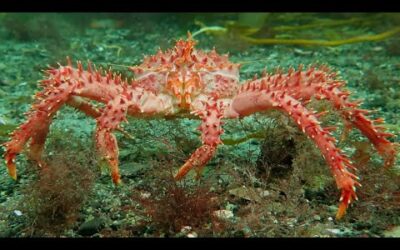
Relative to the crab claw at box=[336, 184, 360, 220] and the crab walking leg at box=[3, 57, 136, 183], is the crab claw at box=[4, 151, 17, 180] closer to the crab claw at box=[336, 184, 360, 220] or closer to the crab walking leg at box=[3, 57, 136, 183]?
the crab walking leg at box=[3, 57, 136, 183]

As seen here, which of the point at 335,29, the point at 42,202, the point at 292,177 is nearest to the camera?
the point at 42,202

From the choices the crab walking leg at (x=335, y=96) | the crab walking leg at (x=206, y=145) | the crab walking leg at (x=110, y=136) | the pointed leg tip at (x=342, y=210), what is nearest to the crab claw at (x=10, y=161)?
the crab walking leg at (x=110, y=136)

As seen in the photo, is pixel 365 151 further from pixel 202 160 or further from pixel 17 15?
pixel 17 15

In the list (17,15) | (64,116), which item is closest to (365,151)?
(64,116)

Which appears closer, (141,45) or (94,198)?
(94,198)

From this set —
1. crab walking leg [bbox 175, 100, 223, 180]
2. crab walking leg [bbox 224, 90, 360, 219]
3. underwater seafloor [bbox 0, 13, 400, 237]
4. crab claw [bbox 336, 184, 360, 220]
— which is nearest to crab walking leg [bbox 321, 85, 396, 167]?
underwater seafloor [bbox 0, 13, 400, 237]
